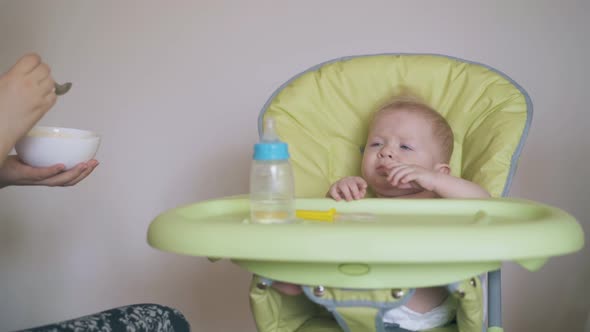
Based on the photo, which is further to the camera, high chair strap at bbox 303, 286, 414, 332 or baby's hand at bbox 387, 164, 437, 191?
baby's hand at bbox 387, 164, 437, 191

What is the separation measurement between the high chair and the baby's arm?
65 mm

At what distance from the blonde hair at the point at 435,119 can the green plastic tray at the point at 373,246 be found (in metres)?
0.37

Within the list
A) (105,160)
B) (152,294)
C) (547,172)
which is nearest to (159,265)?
(152,294)

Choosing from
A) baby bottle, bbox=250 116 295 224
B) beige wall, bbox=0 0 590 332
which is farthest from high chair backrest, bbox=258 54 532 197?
beige wall, bbox=0 0 590 332

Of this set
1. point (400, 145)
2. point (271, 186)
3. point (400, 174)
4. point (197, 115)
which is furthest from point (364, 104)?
point (197, 115)

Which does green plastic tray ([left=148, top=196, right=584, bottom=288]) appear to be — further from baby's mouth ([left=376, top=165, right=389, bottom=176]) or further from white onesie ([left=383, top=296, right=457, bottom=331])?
baby's mouth ([left=376, top=165, right=389, bottom=176])

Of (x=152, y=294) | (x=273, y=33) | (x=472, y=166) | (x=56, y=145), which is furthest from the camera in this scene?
(x=152, y=294)

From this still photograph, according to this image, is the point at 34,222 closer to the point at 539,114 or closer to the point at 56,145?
the point at 56,145

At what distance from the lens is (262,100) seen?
192 centimetres

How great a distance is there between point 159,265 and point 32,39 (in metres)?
0.86

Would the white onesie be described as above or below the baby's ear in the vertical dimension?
below

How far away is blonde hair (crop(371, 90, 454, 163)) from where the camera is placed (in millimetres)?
1265

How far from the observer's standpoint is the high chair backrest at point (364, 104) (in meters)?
1.26

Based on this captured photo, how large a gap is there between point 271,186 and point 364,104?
0.50 metres
